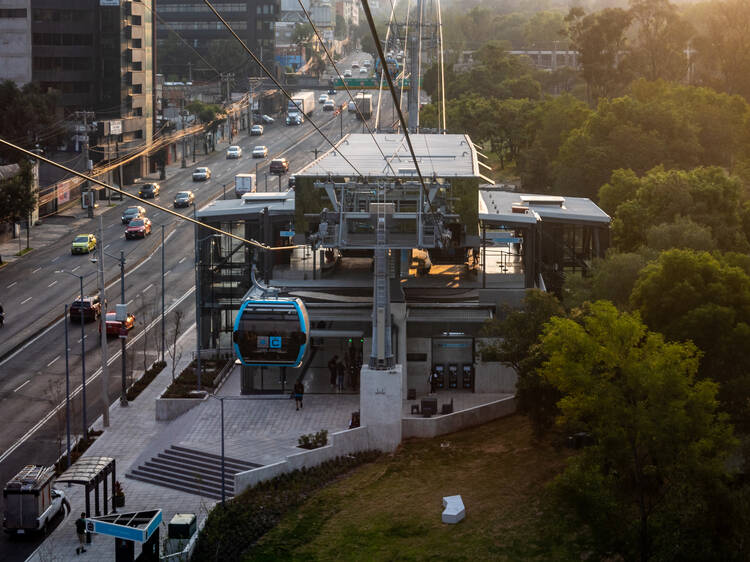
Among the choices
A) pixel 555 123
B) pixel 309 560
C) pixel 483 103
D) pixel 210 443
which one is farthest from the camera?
pixel 483 103

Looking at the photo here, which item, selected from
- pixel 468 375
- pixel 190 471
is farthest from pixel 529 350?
pixel 190 471

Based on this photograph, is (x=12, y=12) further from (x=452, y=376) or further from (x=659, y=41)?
(x=452, y=376)

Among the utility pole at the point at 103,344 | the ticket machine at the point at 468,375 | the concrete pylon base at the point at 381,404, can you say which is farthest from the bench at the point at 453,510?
the utility pole at the point at 103,344

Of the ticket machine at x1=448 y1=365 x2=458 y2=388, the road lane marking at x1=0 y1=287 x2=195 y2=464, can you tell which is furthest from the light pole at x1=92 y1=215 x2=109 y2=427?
the ticket machine at x1=448 y1=365 x2=458 y2=388

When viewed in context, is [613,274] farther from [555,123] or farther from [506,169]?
[506,169]

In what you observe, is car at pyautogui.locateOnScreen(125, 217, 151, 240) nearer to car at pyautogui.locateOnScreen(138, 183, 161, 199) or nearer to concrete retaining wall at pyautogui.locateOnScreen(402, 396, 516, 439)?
car at pyautogui.locateOnScreen(138, 183, 161, 199)

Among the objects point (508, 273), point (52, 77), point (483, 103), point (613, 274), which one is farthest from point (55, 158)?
point (613, 274)
